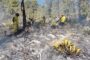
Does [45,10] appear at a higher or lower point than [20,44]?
lower

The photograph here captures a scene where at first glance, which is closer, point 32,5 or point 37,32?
point 37,32

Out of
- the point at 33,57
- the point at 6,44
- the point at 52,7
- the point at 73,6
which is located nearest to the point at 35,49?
the point at 33,57

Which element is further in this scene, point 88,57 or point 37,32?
point 37,32

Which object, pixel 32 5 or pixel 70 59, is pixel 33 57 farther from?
pixel 32 5

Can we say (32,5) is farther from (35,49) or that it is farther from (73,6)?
(35,49)

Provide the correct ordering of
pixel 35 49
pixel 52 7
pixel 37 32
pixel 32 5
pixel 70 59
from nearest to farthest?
pixel 70 59
pixel 35 49
pixel 37 32
pixel 32 5
pixel 52 7

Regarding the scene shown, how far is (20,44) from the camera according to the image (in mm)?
16234

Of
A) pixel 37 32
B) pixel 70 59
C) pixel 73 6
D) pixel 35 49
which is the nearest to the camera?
pixel 70 59

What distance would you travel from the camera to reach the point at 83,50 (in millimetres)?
15281

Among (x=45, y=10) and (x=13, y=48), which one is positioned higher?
(x=13, y=48)

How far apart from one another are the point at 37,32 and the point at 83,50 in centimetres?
537

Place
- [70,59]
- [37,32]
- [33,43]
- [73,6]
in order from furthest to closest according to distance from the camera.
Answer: [73,6] → [37,32] → [33,43] → [70,59]

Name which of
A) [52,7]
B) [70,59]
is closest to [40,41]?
[70,59]

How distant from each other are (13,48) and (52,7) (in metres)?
67.1
